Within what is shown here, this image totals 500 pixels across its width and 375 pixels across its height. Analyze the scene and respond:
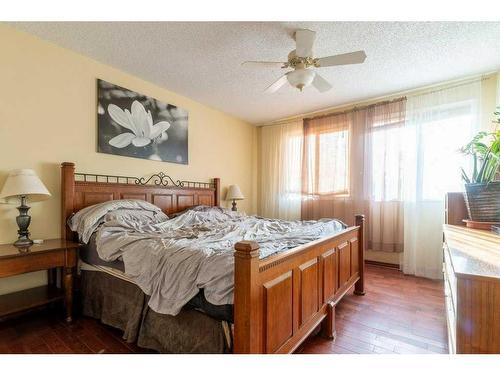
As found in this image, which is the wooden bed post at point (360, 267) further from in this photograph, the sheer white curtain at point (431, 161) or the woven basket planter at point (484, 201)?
the sheer white curtain at point (431, 161)

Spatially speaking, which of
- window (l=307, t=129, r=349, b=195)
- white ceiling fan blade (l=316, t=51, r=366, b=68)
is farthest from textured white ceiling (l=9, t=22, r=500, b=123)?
window (l=307, t=129, r=349, b=195)

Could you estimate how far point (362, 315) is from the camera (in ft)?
7.14

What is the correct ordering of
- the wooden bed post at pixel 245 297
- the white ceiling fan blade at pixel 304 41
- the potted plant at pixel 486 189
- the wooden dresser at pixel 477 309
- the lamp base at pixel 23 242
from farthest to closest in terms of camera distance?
the white ceiling fan blade at pixel 304 41
the lamp base at pixel 23 242
the potted plant at pixel 486 189
the wooden bed post at pixel 245 297
the wooden dresser at pixel 477 309

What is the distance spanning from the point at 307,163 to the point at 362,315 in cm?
275

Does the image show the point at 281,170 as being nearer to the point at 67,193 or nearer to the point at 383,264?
the point at 383,264

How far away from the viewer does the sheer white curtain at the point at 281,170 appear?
4.57 meters

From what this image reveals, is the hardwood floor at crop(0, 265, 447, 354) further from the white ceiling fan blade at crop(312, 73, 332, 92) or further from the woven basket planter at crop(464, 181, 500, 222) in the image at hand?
the white ceiling fan blade at crop(312, 73, 332, 92)

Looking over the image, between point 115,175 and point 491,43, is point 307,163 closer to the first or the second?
point 491,43

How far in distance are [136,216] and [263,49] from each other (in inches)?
83.3

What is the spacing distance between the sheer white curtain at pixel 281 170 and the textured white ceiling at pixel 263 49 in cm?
127

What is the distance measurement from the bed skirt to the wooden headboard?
721 mm

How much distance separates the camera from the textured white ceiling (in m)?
2.12

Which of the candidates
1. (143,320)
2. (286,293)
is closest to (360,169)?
(286,293)

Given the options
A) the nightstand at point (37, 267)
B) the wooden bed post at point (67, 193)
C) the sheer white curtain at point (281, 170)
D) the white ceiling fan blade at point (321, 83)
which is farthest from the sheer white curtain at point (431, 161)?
the wooden bed post at point (67, 193)
